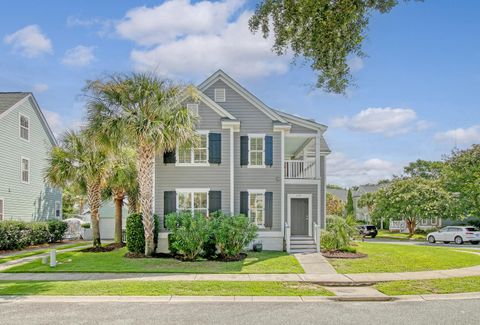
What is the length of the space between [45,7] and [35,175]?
1973 cm

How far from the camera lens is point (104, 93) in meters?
17.9

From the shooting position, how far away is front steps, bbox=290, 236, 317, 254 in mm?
19688

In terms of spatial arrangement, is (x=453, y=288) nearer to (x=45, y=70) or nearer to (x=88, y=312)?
(x=88, y=312)

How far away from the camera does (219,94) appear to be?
21.2 meters

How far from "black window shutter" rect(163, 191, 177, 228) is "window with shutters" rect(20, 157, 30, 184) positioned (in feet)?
41.3

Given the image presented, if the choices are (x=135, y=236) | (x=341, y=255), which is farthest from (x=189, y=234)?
(x=341, y=255)

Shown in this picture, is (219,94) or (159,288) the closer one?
(159,288)

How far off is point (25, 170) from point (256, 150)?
16.0 meters

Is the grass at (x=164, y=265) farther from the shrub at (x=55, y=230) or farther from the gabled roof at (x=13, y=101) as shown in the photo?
the gabled roof at (x=13, y=101)

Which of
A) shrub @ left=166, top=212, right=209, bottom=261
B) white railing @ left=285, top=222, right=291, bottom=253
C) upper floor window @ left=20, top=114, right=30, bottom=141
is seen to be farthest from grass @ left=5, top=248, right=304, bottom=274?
upper floor window @ left=20, top=114, right=30, bottom=141

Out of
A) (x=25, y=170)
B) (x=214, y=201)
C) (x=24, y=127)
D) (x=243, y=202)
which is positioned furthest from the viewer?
(x=25, y=170)

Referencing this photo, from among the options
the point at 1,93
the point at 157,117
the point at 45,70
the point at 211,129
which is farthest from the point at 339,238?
the point at 1,93

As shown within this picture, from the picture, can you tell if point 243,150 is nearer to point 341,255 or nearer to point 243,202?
point 243,202

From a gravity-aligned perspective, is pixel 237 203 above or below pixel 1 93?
below
